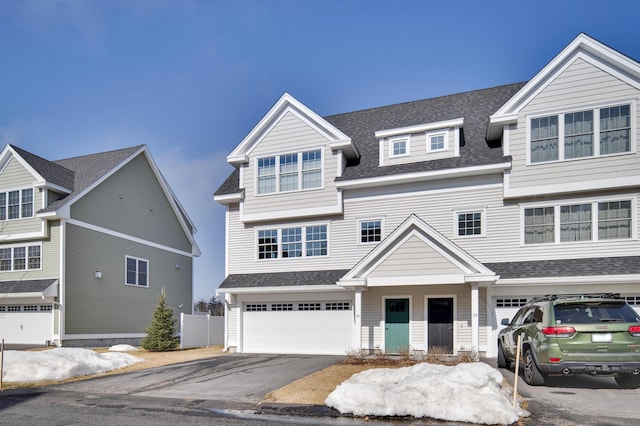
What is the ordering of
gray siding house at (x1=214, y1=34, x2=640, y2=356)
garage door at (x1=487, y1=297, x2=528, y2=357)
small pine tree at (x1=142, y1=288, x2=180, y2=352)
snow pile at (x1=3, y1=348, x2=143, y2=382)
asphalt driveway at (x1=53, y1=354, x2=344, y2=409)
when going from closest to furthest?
asphalt driveway at (x1=53, y1=354, x2=344, y2=409) → snow pile at (x1=3, y1=348, x2=143, y2=382) → gray siding house at (x1=214, y1=34, x2=640, y2=356) → garage door at (x1=487, y1=297, x2=528, y2=357) → small pine tree at (x1=142, y1=288, x2=180, y2=352)

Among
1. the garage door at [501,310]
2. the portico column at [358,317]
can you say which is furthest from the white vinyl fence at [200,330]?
the garage door at [501,310]

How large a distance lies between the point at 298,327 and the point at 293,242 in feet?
11.6

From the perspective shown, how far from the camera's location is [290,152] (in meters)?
21.4

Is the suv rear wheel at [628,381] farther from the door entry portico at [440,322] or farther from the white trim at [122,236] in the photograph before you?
the white trim at [122,236]

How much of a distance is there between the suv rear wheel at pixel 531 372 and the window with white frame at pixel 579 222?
717 cm

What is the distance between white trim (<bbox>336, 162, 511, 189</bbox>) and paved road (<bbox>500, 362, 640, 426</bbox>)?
26.0 ft

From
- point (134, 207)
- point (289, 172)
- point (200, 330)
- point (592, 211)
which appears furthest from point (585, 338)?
point (134, 207)

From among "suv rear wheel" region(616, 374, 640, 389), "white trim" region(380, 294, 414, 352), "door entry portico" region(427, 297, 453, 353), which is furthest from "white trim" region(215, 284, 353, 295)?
"suv rear wheel" region(616, 374, 640, 389)

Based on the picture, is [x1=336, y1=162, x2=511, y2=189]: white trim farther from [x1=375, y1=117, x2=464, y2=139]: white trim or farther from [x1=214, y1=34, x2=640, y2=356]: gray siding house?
[x1=375, y1=117, x2=464, y2=139]: white trim

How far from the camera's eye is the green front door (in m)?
18.5

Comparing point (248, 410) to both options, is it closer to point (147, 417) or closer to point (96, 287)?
point (147, 417)

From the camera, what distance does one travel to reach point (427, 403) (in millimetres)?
8961

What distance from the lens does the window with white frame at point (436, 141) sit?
65.1ft

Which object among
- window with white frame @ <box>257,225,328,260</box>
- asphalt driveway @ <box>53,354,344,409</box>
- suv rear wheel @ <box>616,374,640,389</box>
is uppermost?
window with white frame @ <box>257,225,328,260</box>
